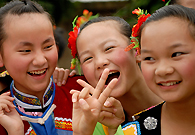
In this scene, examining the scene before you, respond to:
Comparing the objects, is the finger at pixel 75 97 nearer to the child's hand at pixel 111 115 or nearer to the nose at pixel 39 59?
the child's hand at pixel 111 115

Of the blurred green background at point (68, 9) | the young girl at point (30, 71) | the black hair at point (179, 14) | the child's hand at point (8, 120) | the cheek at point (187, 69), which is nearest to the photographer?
the cheek at point (187, 69)

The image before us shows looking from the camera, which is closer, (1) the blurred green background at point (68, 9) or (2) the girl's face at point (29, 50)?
(2) the girl's face at point (29, 50)

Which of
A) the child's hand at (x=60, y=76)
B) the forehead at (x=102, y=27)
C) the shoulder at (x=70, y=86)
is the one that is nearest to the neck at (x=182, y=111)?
the forehead at (x=102, y=27)

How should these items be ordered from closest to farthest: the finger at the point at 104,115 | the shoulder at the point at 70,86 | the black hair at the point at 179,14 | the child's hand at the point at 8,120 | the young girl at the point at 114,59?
the black hair at the point at 179,14 < the finger at the point at 104,115 < the child's hand at the point at 8,120 < the young girl at the point at 114,59 < the shoulder at the point at 70,86

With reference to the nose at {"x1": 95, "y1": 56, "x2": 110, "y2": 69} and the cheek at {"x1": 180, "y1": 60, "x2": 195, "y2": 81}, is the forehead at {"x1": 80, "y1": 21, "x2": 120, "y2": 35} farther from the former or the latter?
the cheek at {"x1": 180, "y1": 60, "x2": 195, "y2": 81}

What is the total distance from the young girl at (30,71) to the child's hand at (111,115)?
60 centimetres

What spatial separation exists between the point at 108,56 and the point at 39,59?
61 centimetres

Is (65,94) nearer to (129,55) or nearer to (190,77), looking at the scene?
(129,55)

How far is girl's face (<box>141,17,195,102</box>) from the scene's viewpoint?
154 cm

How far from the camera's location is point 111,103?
185 cm

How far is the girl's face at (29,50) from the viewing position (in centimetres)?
208

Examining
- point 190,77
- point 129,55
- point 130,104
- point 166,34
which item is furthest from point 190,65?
point 130,104

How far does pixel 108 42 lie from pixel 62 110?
82 centimetres

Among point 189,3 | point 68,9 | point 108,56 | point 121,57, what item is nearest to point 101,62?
point 108,56
